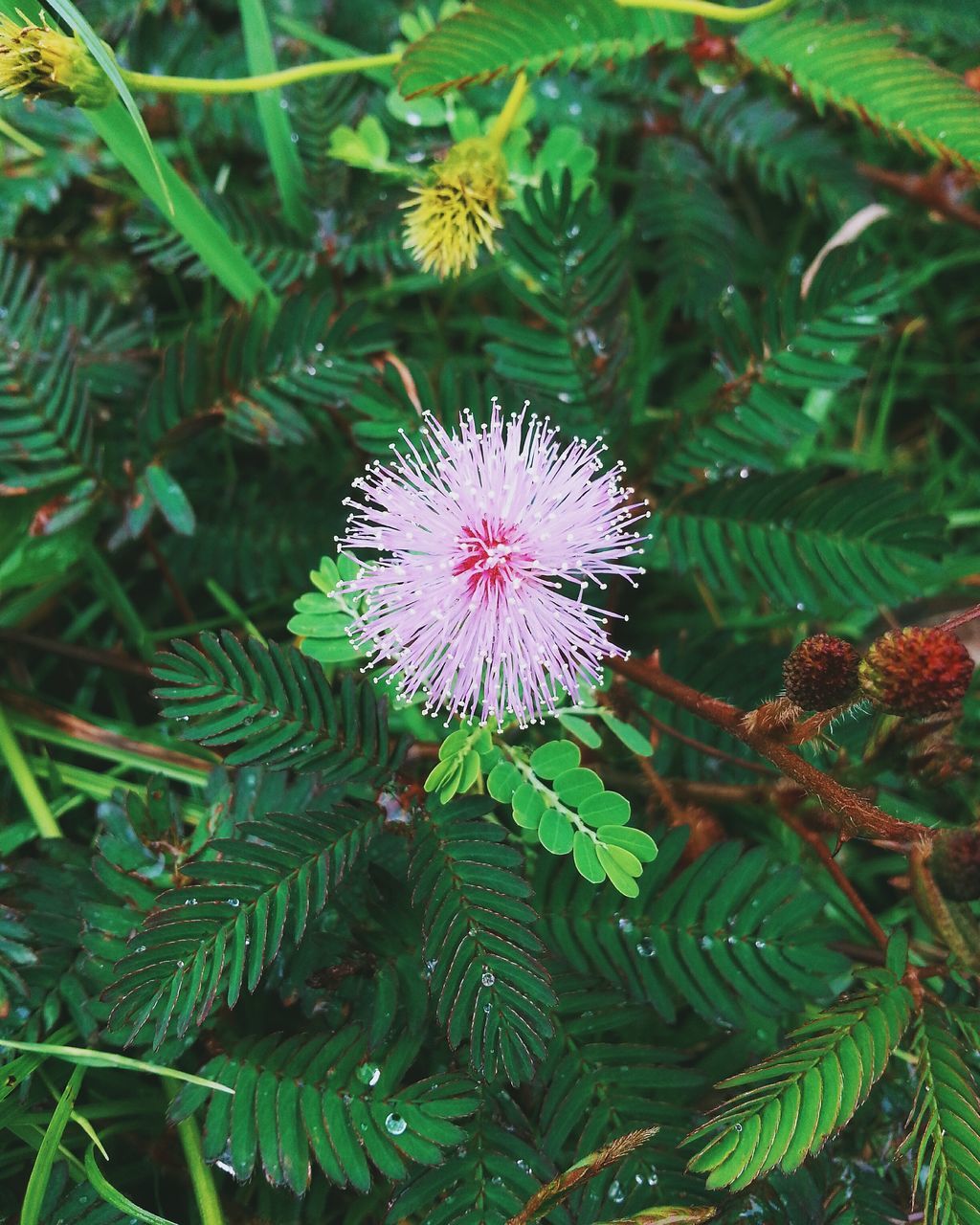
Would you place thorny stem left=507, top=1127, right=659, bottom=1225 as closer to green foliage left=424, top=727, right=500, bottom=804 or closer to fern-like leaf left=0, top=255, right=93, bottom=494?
green foliage left=424, top=727, right=500, bottom=804

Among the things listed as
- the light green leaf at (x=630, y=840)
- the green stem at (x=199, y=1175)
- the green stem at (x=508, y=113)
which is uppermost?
the green stem at (x=508, y=113)

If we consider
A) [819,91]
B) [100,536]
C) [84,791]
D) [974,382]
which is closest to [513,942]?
[84,791]

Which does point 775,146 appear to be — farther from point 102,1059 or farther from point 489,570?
point 102,1059

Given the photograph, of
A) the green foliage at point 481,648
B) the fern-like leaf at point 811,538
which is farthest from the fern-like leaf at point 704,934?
the fern-like leaf at point 811,538

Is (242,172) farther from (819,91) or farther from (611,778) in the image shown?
(611,778)

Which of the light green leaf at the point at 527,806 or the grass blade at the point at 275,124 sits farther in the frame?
the grass blade at the point at 275,124

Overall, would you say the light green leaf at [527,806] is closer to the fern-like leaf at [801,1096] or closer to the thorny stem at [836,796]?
the thorny stem at [836,796]

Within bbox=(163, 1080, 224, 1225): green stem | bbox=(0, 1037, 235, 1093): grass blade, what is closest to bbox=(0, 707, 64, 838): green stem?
bbox=(0, 1037, 235, 1093): grass blade

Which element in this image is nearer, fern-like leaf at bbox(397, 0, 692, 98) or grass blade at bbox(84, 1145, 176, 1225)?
grass blade at bbox(84, 1145, 176, 1225)
